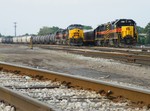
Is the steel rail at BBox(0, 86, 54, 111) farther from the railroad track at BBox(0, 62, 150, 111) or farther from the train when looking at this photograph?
the train

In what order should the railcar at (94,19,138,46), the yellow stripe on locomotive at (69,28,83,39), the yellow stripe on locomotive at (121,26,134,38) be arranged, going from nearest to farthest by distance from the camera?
the yellow stripe on locomotive at (121,26,134,38)
the railcar at (94,19,138,46)
the yellow stripe on locomotive at (69,28,83,39)

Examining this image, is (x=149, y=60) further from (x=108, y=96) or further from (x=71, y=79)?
(x=108, y=96)

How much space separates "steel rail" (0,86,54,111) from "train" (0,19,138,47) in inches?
1330

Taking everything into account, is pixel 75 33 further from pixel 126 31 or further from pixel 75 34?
pixel 126 31

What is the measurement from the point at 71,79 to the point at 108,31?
35.7 metres

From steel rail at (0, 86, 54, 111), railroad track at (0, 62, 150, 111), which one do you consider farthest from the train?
steel rail at (0, 86, 54, 111)

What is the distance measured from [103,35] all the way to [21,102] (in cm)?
4126

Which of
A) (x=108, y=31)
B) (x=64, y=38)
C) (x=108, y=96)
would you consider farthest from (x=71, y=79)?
(x=64, y=38)

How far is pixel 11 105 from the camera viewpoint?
5980 mm

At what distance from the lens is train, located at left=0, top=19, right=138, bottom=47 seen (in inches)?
1580

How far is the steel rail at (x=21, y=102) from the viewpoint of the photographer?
4.75m

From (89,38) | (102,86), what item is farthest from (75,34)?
(102,86)

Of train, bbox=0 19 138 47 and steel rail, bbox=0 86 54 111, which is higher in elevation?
train, bbox=0 19 138 47

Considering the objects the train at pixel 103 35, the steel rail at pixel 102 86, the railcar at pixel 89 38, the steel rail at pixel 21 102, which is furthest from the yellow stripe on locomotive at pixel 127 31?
the steel rail at pixel 21 102
